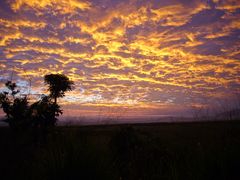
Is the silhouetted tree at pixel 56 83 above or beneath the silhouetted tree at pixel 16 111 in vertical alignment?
above

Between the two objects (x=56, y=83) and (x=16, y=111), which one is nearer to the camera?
(x=16, y=111)

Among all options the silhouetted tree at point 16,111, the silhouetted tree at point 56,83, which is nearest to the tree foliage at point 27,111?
the silhouetted tree at point 16,111

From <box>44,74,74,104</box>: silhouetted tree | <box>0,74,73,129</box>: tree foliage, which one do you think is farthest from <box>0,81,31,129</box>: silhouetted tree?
<box>44,74,74,104</box>: silhouetted tree

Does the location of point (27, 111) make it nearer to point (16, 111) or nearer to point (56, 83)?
point (16, 111)

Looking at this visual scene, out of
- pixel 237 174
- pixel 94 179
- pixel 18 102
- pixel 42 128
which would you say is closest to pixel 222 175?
pixel 237 174

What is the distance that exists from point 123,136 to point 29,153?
16.1 ft

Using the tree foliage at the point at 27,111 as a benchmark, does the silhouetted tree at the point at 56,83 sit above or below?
above

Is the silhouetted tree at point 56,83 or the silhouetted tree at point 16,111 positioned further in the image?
the silhouetted tree at point 56,83

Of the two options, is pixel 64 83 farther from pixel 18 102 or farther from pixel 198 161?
pixel 198 161

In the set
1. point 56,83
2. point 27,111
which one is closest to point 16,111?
point 27,111

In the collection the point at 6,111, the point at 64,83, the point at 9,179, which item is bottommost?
the point at 9,179

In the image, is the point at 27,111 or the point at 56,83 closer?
the point at 27,111

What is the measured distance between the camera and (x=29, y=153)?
36.4 feet

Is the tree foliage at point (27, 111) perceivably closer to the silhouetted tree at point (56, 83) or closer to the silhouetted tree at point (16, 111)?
the silhouetted tree at point (16, 111)
